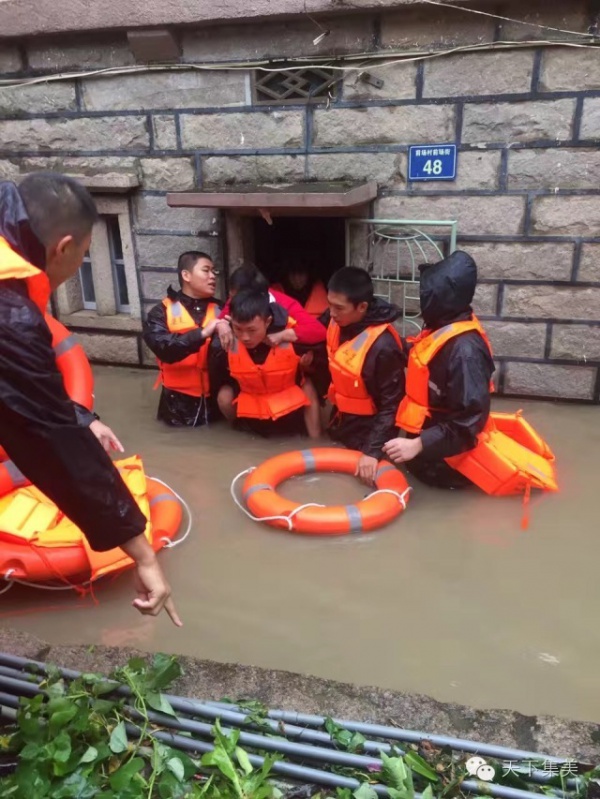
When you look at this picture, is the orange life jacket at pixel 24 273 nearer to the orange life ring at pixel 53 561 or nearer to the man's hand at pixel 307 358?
the orange life ring at pixel 53 561

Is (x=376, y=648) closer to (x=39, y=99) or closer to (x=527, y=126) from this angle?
(x=527, y=126)

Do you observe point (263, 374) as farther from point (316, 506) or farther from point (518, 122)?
point (518, 122)

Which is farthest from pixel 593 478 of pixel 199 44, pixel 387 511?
pixel 199 44

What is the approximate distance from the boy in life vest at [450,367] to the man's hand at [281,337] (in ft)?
3.05

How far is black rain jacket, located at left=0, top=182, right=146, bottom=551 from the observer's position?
158 centimetres

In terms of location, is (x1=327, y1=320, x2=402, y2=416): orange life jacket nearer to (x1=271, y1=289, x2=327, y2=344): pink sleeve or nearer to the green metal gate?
(x1=271, y1=289, x2=327, y2=344): pink sleeve

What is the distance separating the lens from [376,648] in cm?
283

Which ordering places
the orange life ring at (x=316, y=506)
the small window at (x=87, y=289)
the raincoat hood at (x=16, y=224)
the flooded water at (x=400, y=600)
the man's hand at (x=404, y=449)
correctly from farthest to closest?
the small window at (x=87, y=289) < the man's hand at (x=404, y=449) < the orange life ring at (x=316, y=506) < the flooded water at (x=400, y=600) < the raincoat hood at (x=16, y=224)

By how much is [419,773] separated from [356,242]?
4200mm

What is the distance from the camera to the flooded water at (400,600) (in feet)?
8.85

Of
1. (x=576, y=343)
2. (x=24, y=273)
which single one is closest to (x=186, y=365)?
(x=576, y=343)

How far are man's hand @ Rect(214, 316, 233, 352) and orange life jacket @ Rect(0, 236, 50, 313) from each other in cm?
276

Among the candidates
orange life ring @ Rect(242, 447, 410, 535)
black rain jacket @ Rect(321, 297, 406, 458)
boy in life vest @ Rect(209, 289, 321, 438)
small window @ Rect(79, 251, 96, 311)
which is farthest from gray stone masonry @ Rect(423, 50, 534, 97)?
small window @ Rect(79, 251, 96, 311)

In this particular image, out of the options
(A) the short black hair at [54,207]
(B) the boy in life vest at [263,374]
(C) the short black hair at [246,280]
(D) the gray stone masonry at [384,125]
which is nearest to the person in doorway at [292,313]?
(C) the short black hair at [246,280]
